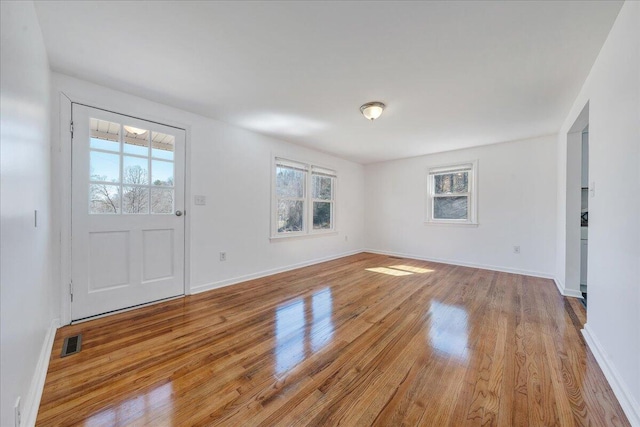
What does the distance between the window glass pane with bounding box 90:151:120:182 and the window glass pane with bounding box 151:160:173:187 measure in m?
0.32

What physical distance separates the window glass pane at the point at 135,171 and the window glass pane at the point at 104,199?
5.4 inches

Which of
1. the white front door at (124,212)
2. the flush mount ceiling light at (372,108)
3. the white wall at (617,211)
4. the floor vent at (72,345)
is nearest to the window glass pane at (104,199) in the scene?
the white front door at (124,212)

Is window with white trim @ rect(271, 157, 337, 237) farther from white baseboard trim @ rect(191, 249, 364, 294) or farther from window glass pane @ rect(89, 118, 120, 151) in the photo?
window glass pane @ rect(89, 118, 120, 151)

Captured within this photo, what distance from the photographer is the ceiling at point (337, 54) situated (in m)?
1.58

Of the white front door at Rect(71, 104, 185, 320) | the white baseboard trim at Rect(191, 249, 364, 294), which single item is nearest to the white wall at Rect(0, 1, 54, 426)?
the white front door at Rect(71, 104, 185, 320)

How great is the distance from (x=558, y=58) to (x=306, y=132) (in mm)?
2799

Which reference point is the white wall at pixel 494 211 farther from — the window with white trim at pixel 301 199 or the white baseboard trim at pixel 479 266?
the window with white trim at pixel 301 199

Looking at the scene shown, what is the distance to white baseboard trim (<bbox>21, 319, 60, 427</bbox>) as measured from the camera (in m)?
1.22

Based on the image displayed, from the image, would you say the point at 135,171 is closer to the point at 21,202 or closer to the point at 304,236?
the point at 21,202

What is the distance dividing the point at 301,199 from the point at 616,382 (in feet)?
13.3

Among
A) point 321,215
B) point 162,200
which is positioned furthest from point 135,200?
point 321,215

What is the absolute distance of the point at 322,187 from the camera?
17.3 ft

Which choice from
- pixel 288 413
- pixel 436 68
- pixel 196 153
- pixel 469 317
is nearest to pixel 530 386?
pixel 469 317

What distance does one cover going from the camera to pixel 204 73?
227cm
